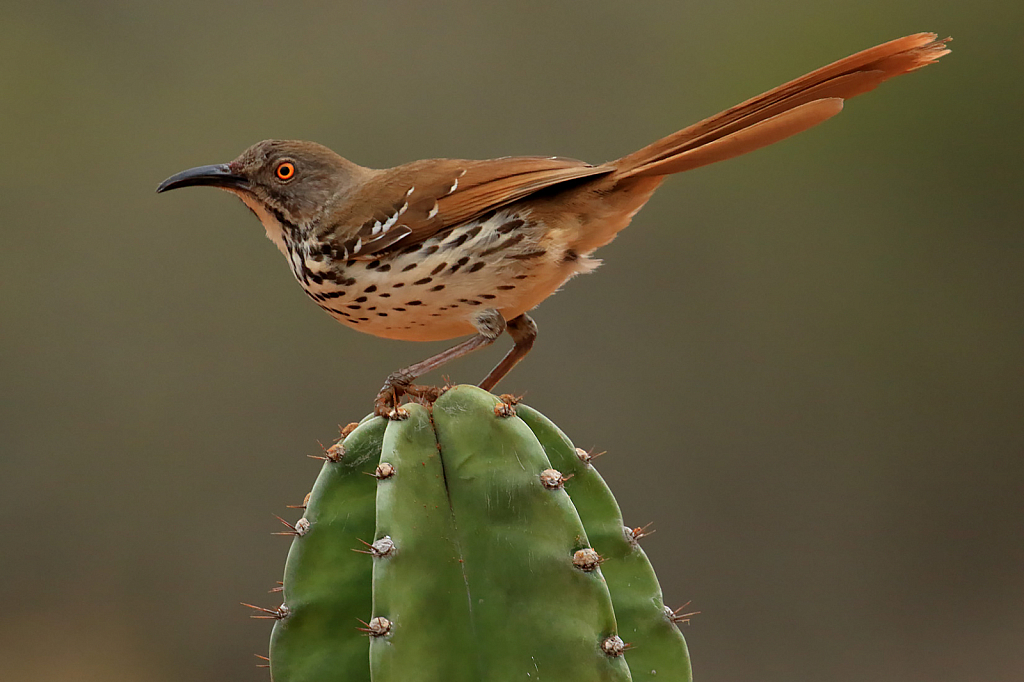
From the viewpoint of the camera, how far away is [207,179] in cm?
123

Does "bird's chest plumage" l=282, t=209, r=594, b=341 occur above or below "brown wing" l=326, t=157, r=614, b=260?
below

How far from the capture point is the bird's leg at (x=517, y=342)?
125 centimetres

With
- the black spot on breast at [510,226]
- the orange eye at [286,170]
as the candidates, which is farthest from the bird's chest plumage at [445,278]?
the orange eye at [286,170]

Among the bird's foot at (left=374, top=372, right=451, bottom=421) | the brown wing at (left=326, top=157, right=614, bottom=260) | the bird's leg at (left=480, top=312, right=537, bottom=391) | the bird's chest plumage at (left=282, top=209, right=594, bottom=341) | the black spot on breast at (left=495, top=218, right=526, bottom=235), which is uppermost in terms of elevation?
the brown wing at (left=326, top=157, right=614, bottom=260)

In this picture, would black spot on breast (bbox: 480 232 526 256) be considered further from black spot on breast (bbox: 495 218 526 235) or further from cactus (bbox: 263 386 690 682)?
cactus (bbox: 263 386 690 682)

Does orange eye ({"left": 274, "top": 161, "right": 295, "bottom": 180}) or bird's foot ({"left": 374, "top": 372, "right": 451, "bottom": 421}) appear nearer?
bird's foot ({"left": 374, "top": 372, "right": 451, "bottom": 421})

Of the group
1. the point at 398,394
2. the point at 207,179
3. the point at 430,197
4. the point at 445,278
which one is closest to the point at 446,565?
the point at 398,394

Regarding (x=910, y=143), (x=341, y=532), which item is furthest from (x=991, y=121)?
(x=341, y=532)

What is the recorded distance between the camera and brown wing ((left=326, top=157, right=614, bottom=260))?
3.91 feet

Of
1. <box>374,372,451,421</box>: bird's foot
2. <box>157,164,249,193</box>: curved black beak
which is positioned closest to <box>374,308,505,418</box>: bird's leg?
<box>374,372,451,421</box>: bird's foot

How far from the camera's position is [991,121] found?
8.84ft

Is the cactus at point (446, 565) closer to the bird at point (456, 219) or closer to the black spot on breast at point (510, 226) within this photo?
the bird at point (456, 219)

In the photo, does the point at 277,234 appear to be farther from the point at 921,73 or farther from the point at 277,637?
the point at 921,73

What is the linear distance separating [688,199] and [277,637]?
208 cm
